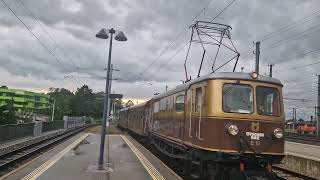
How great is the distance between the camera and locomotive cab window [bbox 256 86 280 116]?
1245 centimetres

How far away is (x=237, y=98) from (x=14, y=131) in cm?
1930

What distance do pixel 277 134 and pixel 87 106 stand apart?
98.4 m

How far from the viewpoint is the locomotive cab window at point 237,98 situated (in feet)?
40.0

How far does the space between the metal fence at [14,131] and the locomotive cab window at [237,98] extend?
15819mm

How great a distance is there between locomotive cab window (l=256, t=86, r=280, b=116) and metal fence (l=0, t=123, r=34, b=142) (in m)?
16.1

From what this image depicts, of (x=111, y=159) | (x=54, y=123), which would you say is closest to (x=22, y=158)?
(x=111, y=159)

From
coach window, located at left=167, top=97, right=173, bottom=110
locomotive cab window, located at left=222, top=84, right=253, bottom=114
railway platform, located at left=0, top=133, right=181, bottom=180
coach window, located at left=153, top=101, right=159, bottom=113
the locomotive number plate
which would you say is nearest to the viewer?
the locomotive number plate

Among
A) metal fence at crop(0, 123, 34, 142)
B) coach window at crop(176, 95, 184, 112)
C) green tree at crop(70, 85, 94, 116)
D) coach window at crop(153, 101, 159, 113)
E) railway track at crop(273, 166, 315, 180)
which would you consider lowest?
railway track at crop(273, 166, 315, 180)

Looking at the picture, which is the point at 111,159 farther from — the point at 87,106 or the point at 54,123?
the point at 87,106

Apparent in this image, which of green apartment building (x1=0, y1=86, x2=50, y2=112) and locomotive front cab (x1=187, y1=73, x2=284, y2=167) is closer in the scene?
locomotive front cab (x1=187, y1=73, x2=284, y2=167)

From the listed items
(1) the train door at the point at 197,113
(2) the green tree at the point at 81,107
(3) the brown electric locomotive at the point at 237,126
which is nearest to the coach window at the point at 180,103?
(1) the train door at the point at 197,113

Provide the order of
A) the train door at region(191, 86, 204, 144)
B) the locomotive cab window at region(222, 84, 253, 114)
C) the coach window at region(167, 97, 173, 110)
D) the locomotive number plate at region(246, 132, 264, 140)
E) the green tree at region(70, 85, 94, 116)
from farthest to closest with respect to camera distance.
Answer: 1. the green tree at region(70, 85, 94, 116)
2. the coach window at region(167, 97, 173, 110)
3. the train door at region(191, 86, 204, 144)
4. the locomotive cab window at region(222, 84, 253, 114)
5. the locomotive number plate at region(246, 132, 264, 140)

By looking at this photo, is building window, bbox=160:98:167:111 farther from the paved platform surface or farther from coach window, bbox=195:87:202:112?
coach window, bbox=195:87:202:112

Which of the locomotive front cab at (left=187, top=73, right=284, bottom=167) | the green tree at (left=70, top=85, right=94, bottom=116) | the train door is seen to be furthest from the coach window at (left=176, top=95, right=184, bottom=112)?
the green tree at (left=70, top=85, right=94, bottom=116)
